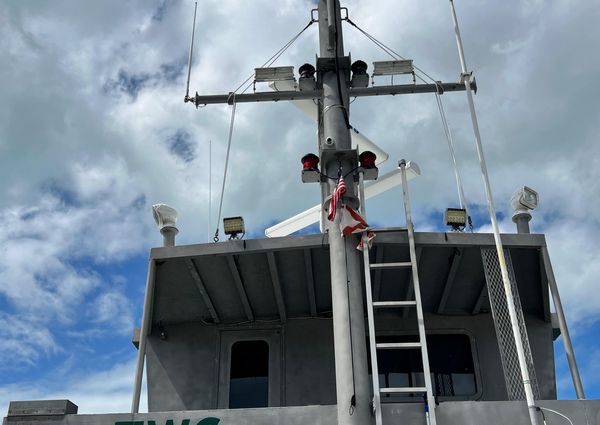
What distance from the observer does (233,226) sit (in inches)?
341

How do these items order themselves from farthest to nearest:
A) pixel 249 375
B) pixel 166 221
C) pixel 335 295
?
pixel 249 375 < pixel 166 221 < pixel 335 295

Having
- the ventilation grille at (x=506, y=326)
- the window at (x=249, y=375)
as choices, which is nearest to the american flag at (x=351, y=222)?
the ventilation grille at (x=506, y=326)

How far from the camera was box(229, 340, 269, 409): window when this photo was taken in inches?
387

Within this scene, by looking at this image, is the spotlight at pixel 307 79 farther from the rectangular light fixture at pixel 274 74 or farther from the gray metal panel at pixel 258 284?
the gray metal panel at pixel 258 284

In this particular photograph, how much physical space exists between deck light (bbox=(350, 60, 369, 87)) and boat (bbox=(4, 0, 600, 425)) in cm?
2

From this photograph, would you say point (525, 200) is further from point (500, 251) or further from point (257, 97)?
point (257, 97)

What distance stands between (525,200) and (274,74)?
4.06 m

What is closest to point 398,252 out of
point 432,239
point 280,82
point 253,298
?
point 432,239

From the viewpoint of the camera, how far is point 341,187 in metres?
7.97

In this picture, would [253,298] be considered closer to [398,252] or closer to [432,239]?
[398,252]

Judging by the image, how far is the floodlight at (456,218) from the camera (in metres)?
8.78

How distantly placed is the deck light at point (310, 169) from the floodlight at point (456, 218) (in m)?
1.85

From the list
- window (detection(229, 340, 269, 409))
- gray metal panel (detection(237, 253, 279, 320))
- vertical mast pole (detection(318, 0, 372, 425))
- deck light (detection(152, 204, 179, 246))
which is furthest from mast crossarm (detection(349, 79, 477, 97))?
window (detection(229, 340, 269, 409))

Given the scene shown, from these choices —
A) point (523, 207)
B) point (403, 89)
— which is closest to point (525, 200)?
point (523, 207)
